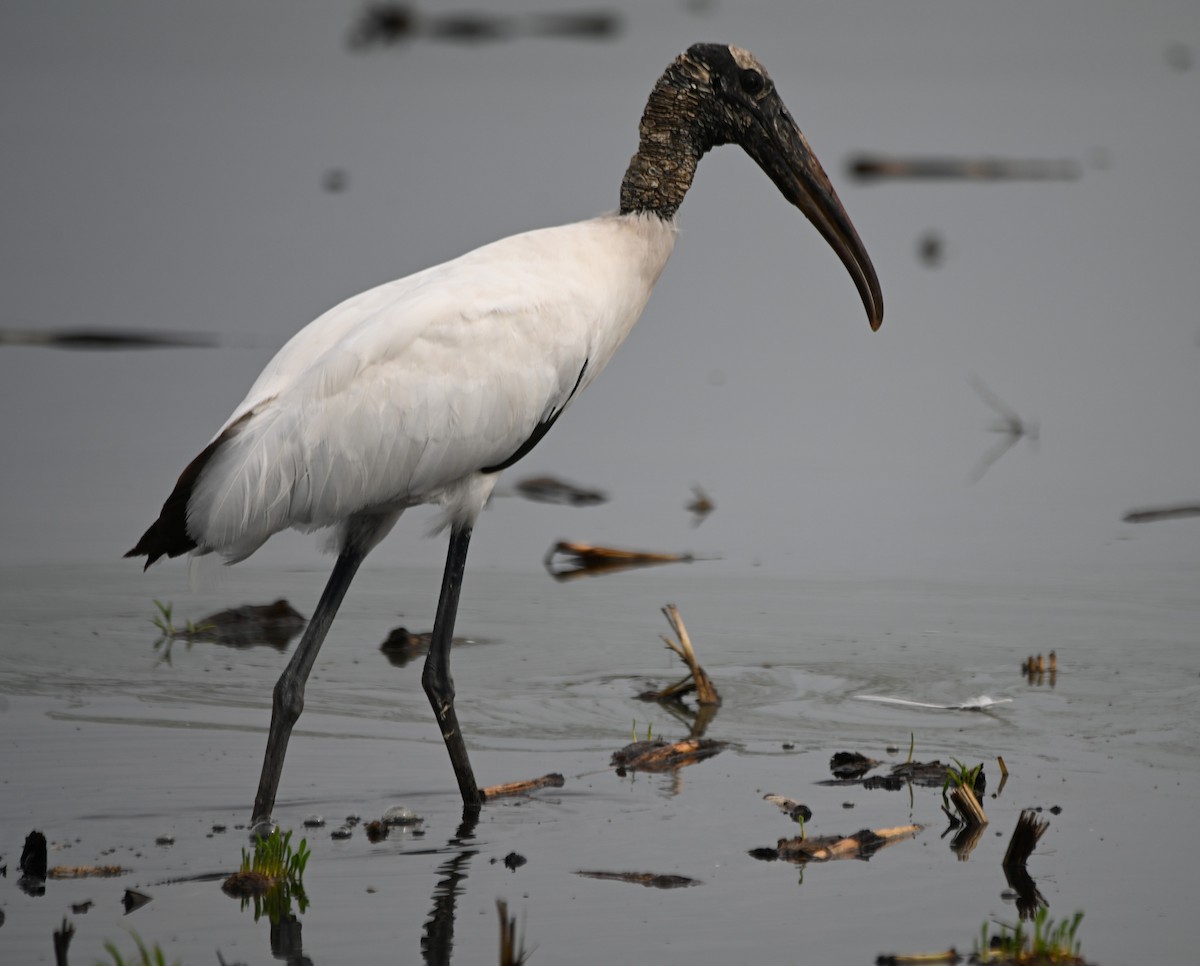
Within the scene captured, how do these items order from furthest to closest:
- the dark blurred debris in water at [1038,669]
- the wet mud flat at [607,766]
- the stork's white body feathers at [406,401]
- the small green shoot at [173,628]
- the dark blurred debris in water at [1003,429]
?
1. the dark blurred debris in water at [1003,429]
2. the small green shoot at [173,628]
3. the dark blurred debris in water at [1038,669]
4. the stork's white body feathers at [406,401]
5. the wet mud flat at [607,766]

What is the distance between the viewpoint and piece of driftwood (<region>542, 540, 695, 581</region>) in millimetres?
8336

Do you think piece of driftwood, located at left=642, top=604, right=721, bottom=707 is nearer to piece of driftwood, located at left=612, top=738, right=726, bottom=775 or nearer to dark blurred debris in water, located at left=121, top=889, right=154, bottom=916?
piece of driftwood, located at left=612, top=738, right=726, bottom=775

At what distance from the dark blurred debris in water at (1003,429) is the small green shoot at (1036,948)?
216 inches

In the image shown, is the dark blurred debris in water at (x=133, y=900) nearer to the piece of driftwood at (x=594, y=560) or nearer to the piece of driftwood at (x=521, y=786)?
the piece of driftwood at (x=521, y=786)

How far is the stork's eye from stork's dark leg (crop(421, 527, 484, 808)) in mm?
1638

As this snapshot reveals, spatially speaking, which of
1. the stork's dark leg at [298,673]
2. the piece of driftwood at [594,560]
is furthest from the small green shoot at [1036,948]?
the piece of driftwood at [594,560]

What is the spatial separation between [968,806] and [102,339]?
7862 millimetres

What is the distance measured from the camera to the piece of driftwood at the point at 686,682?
6.57m

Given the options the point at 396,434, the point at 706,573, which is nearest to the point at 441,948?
the point at 396,434

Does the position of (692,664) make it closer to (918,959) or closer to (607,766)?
(607,766)

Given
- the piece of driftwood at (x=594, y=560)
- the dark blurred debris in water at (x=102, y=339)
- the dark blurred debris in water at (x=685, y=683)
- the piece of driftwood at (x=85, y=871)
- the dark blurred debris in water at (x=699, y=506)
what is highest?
the dark blurred debris in water at (x=102, y=339)

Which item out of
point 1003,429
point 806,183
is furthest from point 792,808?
point 1003,429

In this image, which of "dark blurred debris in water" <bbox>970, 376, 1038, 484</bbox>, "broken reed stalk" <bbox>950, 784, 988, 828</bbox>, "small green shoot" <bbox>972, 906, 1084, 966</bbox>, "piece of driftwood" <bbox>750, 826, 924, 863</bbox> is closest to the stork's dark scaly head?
"broken reed stalk" <bbox>950, 784, 988, 828</bbox>

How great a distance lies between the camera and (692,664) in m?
6.57
